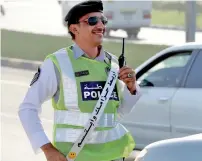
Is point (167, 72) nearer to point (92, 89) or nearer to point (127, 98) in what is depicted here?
point (127, 98)

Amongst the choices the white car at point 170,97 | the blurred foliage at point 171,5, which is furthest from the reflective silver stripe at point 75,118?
the blurred foliage at point 171,5

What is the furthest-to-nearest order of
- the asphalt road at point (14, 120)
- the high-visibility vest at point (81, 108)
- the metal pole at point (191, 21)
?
the metal pole at point (191, 21) → the asphalt road at point (14, 120) → the high-visibility vest at point (81, 108)

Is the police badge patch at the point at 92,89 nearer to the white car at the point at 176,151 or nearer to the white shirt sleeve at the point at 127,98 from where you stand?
the white shirt sleeve at the point at 127,98

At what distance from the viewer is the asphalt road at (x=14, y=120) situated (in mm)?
9547

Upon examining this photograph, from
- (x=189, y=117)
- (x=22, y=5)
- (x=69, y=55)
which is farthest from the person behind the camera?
(x=22, y=5)

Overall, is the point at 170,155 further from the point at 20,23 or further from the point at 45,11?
the point at 45,11

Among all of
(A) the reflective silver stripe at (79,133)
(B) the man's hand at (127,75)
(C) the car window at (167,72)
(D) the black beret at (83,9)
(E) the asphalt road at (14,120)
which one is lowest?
(E) the asphalt road at (14,120)

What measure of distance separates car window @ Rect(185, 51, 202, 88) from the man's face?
3.32 metres

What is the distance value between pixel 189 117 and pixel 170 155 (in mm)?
3345

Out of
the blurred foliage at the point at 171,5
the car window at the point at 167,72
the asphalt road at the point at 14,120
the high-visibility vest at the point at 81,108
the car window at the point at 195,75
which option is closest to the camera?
the high-visibility vest at the point at 81,108

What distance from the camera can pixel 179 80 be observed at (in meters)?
7.76

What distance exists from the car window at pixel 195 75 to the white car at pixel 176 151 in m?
3.28

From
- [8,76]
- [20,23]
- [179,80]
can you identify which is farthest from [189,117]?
[20,23]

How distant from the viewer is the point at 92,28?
438cm
